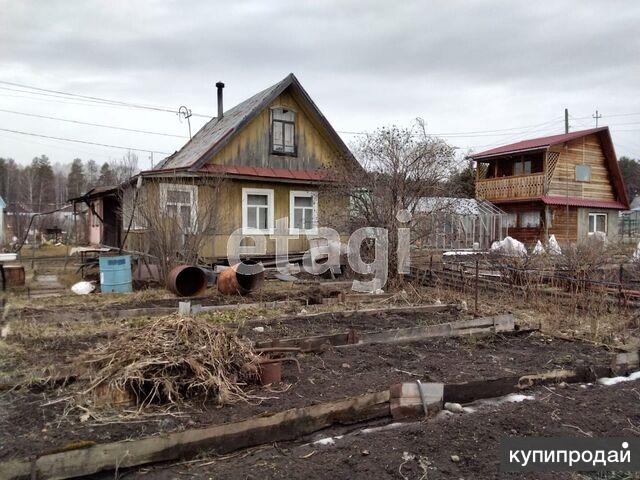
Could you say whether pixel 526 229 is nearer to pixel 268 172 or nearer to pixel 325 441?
pixel 268 172

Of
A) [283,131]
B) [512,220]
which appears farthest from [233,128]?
[512,220]

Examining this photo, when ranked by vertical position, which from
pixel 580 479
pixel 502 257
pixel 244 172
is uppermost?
pixel 244 172

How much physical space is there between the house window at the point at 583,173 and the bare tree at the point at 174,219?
23.8 metres

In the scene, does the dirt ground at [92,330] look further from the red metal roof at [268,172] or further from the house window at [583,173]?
the house window at [583,173]

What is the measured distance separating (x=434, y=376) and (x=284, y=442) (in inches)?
83.1

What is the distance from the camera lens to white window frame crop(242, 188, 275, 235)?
15.7m

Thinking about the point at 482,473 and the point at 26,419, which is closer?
the point at 482,473

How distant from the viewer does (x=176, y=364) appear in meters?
4.46

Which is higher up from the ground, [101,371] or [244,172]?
[244,172]

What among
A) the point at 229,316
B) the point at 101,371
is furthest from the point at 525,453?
the point at 229,316

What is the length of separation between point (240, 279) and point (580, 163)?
2541 centimetres

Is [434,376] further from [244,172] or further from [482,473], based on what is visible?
[244,172]

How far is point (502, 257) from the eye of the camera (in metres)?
11.4

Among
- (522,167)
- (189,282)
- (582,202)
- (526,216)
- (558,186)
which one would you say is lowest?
(189,282)
